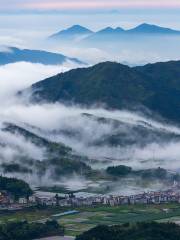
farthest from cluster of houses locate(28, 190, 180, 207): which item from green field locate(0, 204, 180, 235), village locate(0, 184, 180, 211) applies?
green field locate(0, 204, 180, 235)

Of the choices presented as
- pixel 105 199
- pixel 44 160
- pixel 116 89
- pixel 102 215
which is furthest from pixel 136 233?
pixel 116 89

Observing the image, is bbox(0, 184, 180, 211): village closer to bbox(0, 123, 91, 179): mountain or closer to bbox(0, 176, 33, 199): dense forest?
bbox(0, 176, 33, 199): dense forest

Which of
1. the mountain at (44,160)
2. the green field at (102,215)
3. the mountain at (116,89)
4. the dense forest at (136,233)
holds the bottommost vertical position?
the dense forest at (136,233)

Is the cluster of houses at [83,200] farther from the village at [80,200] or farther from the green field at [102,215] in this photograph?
the green field at [102,215]

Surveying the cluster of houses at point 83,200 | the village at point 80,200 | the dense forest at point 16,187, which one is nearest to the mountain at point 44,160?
the dense forest at point 16,187

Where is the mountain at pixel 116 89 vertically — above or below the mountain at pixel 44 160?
above

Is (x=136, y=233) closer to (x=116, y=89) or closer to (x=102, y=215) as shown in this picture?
(x=102, y=215)
